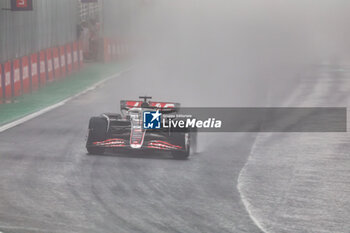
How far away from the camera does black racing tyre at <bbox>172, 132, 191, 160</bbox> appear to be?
14938 mm

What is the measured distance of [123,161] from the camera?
48.1ft

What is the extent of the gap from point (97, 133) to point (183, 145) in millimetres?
1711

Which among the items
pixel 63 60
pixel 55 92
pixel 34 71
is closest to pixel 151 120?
pixel 55 92

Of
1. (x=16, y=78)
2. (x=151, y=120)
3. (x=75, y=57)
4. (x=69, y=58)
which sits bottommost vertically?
(x=75, y=57)

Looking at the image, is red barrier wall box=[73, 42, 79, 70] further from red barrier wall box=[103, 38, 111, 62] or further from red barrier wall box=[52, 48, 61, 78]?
red barrier wall box=[103, 38, 111, 62]

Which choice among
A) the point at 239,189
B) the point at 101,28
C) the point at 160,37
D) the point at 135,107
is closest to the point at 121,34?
the point at 101,28

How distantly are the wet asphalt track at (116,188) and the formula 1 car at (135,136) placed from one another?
243 mm

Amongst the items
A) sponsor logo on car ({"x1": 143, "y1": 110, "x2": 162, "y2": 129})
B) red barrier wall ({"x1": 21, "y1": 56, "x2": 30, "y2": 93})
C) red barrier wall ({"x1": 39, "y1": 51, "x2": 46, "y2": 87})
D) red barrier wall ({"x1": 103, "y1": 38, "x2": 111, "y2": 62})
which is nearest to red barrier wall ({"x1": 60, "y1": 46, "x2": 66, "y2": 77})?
red barrier wall ({"x1": 39, "y1": 51, "x2": 46, "y2": 87})

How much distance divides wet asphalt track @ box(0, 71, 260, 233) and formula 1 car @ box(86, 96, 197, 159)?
0.24 meters

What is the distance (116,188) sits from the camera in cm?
1230

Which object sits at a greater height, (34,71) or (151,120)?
(151,120)

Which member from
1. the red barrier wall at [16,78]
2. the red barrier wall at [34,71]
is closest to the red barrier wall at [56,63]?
the red barrier wall at [34,71]

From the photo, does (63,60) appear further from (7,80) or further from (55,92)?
(7,80)

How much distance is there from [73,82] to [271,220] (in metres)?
24.7
